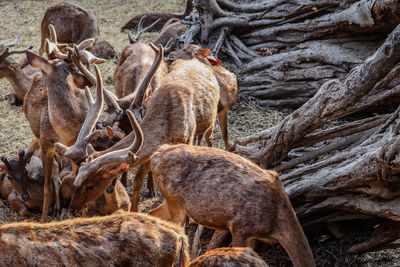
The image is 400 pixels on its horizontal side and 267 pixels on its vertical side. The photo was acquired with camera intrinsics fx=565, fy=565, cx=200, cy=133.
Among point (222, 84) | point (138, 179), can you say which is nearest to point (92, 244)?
point (138, 179)

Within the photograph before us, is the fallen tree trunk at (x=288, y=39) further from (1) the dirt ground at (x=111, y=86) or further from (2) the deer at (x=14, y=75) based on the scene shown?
(2) the deer at (x=14, y=75)

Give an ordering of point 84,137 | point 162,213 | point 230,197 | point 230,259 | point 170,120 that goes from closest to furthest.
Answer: point 230,259 → point 230,197 → point 84,137 → point 162,213 → point 170,120

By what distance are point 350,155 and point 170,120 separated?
6.41 ft

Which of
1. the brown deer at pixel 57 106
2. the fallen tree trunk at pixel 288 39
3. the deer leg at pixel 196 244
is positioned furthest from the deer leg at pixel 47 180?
the fallen tree trunk at pixel 288 39

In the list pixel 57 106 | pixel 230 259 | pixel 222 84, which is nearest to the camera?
pixel 230 259

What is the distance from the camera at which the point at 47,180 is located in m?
6.64

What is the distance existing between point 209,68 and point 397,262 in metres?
3.63

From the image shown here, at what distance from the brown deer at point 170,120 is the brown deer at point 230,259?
1.67 meters

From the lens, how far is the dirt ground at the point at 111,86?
4.98 m

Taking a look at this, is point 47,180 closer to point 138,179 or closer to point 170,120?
point 138,179

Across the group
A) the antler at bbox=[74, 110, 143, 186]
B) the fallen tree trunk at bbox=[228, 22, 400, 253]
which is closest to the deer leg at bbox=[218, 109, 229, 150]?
the fallen tree trunk at bbox=[228, 22, 400, 253]

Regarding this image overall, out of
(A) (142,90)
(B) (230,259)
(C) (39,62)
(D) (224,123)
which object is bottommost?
(D) (224,123)

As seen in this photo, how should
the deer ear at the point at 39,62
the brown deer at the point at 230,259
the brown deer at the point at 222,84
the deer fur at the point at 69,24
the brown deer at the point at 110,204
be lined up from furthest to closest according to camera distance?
the deer fur at the point at 69,24
the brown deer at the point at 222,84
the deer ear at the point at 39,62
the brown deer at the point at 110,204
the brown deer at the point at 230,259

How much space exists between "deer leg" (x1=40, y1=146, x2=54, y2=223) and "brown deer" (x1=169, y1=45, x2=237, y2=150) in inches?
86.3
